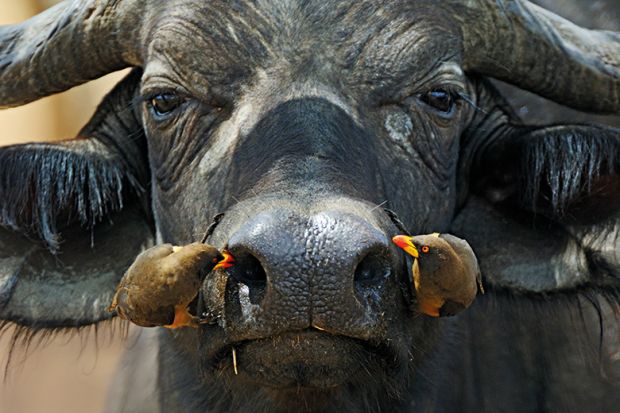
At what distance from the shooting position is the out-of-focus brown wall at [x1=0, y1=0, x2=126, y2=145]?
36.7 feet

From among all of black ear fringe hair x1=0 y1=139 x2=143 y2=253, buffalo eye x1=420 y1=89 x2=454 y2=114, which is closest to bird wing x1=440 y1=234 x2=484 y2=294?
buffalo eye x1=420 y1=89 x2=454 y2=114

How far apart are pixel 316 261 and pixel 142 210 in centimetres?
167

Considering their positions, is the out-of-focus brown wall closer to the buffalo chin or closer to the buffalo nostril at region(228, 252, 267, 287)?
the buffalo chin

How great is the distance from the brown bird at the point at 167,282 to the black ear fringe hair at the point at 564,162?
1.50 meters

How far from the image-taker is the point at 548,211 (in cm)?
421

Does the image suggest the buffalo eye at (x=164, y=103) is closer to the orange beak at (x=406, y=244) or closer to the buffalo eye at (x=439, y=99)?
the buffalo eye at (x=439, y=99)

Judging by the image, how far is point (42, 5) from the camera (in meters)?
12.3

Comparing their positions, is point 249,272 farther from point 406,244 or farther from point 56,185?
point 56,185

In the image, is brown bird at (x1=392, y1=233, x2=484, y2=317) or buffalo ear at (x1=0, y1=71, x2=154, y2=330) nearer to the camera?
brown bird at (x1=392, y1=233, x2=484, y2=317)

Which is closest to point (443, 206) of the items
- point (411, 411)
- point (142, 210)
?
point (411, 411)

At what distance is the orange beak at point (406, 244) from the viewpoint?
312cm

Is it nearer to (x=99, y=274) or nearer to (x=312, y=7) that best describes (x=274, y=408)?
(x=99, y=274)

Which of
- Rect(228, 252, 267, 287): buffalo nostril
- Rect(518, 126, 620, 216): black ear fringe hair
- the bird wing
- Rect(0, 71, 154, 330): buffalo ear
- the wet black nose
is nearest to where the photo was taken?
the wet black nose

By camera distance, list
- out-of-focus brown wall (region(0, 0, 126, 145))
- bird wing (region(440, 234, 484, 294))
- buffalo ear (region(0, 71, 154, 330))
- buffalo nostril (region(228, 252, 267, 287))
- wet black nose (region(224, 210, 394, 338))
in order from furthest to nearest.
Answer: out-of-focus brown wall (region(0, 0, 126, 145))
buffalo ear (region(0, 71, 154, 330))
bird wing (region(440, 234, 484, 294))
buffalo nostril (region(228, 252, 267, 287))
wet black nose (region(224, 210, 394, 338))
